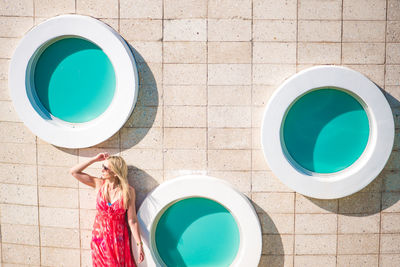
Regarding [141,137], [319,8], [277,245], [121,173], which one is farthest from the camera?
[277,245]

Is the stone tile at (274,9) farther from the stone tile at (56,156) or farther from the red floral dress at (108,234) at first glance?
the stone tile at (56,156)

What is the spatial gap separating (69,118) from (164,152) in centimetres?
155

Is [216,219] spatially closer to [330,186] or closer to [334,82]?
[330,186]

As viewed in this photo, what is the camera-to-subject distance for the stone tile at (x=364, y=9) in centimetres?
420

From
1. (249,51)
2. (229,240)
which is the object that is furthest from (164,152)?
(249,51)

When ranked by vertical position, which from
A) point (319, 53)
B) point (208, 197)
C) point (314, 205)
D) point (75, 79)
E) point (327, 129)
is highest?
point (319, 53)

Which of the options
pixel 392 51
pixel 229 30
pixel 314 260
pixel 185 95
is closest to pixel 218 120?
pixel 185 95

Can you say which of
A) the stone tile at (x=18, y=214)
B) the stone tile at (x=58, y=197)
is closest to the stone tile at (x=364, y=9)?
the stone tile at (x=58, y=197)

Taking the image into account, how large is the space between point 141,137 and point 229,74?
1.62 metres

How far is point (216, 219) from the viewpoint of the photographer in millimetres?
4426

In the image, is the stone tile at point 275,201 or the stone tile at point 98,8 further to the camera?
the stone tile at point 275,201

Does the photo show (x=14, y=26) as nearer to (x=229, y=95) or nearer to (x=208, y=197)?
(x=229, y=95)

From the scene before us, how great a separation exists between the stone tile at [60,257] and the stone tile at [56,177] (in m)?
→ 1.07

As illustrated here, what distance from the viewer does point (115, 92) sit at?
433 cm
